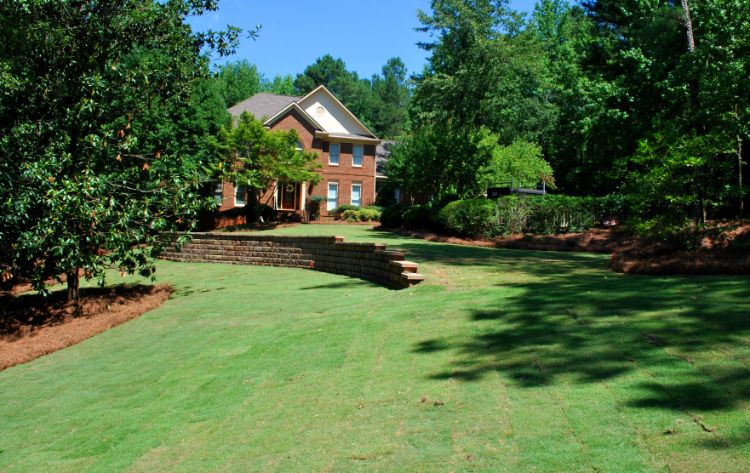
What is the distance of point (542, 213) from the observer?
2023 centimetres

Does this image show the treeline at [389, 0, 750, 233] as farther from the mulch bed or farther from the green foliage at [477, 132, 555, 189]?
the mulch bed

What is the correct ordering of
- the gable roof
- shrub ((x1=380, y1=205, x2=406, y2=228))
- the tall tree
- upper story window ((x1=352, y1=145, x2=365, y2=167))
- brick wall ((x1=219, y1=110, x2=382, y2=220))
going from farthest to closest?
1. the tall tree
2. upper story window ((x1=352, y1=145, x2=365, y2=167))
3. the gable roof
4. brick wall ((x1=219, y1=110, x2=382, y2=220))
5. shrub ((x1=380, y1=205, x2=406, y2=228))

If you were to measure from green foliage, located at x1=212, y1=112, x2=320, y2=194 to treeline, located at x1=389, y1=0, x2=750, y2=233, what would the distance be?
648 centimetres

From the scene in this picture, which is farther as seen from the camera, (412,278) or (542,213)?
(542,213)

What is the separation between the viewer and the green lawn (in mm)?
3844

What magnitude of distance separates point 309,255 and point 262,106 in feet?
84.4

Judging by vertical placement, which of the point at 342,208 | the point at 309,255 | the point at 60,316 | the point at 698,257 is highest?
the point at 342,208

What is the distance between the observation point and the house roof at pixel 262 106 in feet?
128

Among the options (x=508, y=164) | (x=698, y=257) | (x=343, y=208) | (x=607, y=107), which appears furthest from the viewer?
(x=343, y=208)

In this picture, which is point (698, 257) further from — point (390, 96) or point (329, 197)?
point (390, 96)

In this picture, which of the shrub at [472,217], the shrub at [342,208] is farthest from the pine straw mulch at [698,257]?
the shrub at [342,208]

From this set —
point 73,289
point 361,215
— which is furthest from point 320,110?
point 73,289

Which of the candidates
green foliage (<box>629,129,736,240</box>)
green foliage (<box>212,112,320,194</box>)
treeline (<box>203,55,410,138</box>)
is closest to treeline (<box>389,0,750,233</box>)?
green foliage (<box>629,129,736,240</box>)

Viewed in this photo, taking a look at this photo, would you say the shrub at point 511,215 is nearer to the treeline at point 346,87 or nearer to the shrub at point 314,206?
the shrub at point 314,206
